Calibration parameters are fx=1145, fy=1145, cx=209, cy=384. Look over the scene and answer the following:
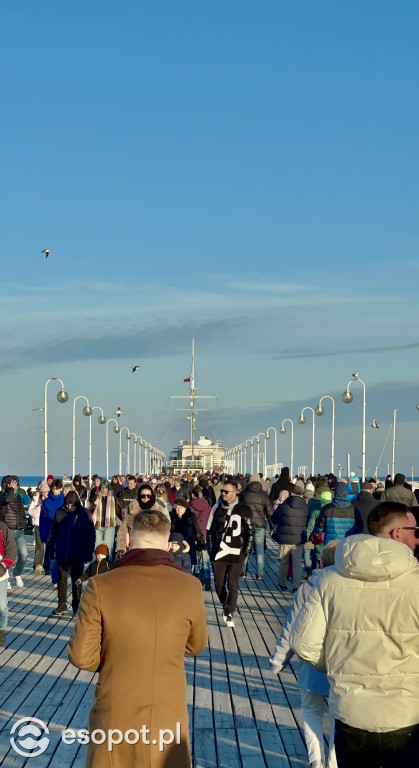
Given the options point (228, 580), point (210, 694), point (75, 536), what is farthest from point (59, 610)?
point (210, 694)

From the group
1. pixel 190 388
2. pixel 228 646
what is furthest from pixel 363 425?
pixel 190 388

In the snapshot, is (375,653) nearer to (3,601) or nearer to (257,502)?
(3,601)

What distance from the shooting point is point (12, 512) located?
20156mm

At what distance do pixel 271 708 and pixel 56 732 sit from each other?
207 cm

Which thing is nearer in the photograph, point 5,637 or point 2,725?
point 2,725

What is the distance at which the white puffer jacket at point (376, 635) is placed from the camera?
17.3 ft

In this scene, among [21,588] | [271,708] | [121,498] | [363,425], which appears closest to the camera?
[271,708]

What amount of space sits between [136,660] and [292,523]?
48.4 ft

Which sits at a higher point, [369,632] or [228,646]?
[369,632]

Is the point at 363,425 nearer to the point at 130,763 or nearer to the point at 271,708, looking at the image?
the point at 271,708

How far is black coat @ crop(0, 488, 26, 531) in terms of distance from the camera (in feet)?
65.9

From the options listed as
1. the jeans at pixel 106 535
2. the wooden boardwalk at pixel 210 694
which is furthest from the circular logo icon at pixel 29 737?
the jeans at pixel 106 535

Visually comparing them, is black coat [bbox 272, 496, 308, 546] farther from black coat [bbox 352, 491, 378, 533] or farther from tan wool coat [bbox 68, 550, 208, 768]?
tan wool coat [bbox 68, 550, 208, 768]

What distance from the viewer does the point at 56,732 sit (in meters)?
9.34
